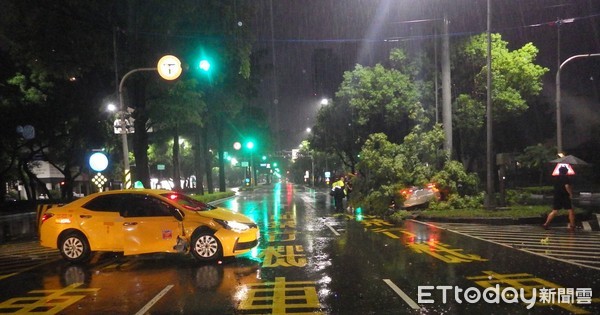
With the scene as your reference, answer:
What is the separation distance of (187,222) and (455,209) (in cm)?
1299

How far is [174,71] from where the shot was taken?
15172mm

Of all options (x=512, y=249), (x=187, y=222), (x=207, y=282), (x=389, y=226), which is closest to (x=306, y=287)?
A: (x=207, y=282)

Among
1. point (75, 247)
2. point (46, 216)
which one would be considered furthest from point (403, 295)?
point (46, 216)

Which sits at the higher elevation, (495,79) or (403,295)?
(495,79)

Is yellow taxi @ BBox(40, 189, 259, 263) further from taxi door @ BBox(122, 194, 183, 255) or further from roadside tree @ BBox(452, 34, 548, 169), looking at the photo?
roadside tree @ BBox(452, 34, 548, 169)

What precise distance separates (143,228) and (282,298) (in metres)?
4.34

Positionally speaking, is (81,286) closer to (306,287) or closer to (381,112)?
(306,287)

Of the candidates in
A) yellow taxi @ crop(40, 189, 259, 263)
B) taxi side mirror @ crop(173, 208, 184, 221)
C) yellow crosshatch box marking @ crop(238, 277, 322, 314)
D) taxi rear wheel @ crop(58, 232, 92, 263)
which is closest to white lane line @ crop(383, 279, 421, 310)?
yellow crosshatch box marking @ crop(238, 277, 322, 314)

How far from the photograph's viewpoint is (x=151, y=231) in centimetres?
1009

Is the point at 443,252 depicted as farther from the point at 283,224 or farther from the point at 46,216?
the point at 46,216

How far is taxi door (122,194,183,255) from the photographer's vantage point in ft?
33.0

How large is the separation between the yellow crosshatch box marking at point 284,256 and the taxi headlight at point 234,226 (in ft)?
2.62

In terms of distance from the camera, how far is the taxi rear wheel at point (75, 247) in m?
10.5

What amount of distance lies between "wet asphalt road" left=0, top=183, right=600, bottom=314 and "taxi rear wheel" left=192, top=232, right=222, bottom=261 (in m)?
0.29
